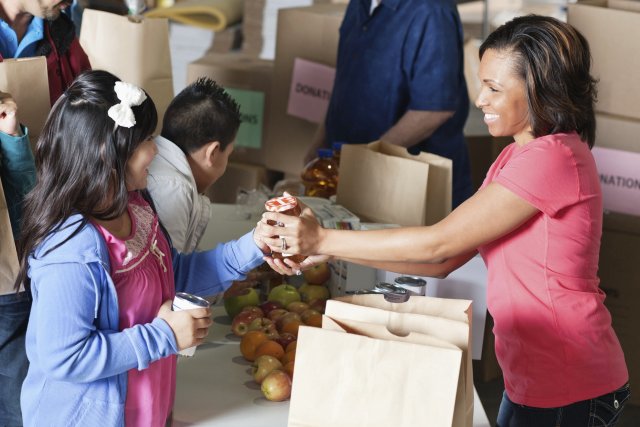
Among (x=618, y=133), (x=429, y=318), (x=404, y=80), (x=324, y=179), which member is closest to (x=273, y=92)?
(x=404, y=80)

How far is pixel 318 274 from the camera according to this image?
2502mm

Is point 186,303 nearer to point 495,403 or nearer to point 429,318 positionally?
point 429,318

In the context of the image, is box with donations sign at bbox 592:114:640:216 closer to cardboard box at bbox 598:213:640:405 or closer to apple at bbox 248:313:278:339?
cardboard box at bbox 598:213:640:405

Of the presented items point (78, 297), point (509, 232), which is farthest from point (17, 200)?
point (509, 232)

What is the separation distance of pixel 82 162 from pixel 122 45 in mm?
1156

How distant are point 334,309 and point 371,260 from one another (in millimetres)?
414

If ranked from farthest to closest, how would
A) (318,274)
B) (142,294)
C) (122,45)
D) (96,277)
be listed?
1. (122,45)
2. (318,274)
3. (142,294)
4. (96,277)

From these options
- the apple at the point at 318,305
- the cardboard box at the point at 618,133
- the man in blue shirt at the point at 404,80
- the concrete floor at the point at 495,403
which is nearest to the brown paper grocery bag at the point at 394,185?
the apple at the point at 318,305

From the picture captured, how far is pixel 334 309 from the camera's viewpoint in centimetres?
149

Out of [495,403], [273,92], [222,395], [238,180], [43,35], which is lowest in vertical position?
[495,403]

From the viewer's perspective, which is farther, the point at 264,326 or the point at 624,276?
the point at 624,276

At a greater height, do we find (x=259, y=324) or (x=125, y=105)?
(x=125, y=105)

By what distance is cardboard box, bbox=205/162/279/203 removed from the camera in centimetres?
414

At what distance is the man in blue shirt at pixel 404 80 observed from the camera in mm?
3141
